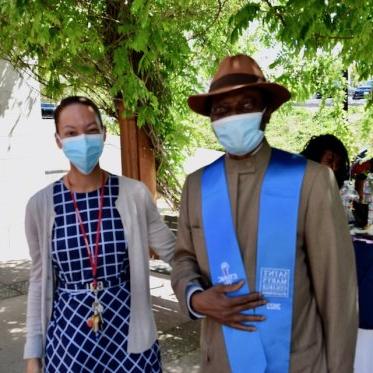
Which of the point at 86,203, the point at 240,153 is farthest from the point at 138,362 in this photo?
the point at 240,153

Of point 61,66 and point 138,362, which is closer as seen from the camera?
point 138,362

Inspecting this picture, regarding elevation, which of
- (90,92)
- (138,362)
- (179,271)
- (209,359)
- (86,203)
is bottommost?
(138,362)

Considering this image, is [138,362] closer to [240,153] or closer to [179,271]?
[179,271]

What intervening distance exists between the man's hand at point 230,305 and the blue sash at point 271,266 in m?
0.02

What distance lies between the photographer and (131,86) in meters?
4.00

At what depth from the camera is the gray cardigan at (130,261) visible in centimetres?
203

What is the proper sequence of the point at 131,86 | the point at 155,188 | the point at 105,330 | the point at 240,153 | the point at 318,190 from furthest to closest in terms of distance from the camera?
1. the point at 155,188
2. the point at 131,86
3. the point at 105,330
4. the point at 240,153
5. the point at 318,190

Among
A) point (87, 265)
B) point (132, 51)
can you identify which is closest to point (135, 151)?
point (132, 51)

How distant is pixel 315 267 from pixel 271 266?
13 centimetres

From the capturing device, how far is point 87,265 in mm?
1969

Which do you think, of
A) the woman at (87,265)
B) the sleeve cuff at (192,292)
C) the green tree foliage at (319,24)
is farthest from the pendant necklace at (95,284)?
the green tree foliage at (319,24)

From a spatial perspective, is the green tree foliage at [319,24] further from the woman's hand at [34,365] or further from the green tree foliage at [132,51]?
the woman's hand at [34,365]

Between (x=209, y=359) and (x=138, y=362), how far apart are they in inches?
17.5

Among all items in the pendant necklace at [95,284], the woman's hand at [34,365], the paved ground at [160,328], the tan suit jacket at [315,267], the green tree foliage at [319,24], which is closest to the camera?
the tan suit jacket at [315,267]
